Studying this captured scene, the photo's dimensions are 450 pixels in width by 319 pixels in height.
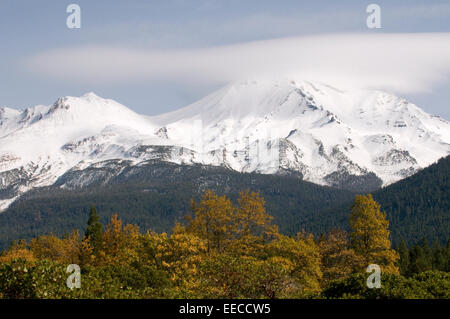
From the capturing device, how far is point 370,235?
64.6 metres

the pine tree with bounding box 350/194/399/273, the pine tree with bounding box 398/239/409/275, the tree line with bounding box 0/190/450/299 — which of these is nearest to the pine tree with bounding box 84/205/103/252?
the tree line with bounding box 0/190/450/299

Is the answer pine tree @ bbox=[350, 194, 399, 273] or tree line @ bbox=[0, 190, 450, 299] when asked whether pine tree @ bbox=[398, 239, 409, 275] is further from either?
pine tree @ bbox=[350, 194, 399, 273]

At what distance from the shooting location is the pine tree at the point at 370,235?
63.5 m

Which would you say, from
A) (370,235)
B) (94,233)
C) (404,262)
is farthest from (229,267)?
(404,262)

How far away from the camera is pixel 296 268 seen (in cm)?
6388

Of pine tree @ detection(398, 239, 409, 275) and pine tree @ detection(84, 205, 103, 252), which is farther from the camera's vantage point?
pine tree @ detection(398, 239, 409, 275)

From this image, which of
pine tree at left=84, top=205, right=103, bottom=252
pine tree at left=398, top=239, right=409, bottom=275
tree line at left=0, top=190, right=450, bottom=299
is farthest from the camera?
pine tree at left=398, top=239, right=409, bottom=275

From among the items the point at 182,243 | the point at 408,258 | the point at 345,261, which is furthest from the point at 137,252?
the point at 408,258

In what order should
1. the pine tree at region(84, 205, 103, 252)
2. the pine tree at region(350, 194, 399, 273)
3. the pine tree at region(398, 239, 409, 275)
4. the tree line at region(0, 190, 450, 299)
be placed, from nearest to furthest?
1. the tree line at region(0, 190, 450, 299)
2. the pine tree at region(350, 194, 399, 273)
3. the pine tree at region(84, 205, 103, 252)
4. the pine tree at region(398, 239, 409, 275)

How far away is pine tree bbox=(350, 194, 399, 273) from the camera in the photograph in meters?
63.5

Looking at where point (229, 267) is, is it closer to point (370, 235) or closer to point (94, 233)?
point (370, 235)
